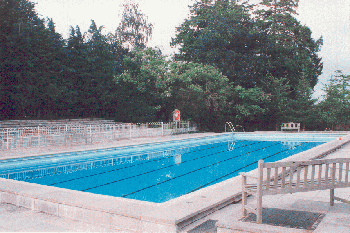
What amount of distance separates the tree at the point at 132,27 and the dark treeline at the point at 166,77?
2316 millimetres

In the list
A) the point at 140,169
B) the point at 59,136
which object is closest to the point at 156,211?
the point at 140,169

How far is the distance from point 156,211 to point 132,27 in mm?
31993

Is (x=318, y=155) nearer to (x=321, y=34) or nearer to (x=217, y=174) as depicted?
(x=217, y=174)

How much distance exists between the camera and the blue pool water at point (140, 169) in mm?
7703

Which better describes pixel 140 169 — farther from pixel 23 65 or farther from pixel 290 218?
A: pixel 23 65

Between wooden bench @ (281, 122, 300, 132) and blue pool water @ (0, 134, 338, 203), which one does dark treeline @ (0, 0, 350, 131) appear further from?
blue pool water @ (0, 134, 338, 203)

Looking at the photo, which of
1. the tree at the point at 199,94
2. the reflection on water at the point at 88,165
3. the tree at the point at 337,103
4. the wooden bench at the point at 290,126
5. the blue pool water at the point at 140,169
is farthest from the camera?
the tree at the point at 337,103

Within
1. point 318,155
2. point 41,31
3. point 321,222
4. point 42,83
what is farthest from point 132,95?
point 321,222

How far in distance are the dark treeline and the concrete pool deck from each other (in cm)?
1509

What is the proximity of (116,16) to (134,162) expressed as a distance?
2682cm

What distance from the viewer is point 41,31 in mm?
21406

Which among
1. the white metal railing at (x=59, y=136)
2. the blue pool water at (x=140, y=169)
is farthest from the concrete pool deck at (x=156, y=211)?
the white metal railing at (x=59, y=136)

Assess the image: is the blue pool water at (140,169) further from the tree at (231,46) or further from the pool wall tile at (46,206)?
the tree at (231,46)

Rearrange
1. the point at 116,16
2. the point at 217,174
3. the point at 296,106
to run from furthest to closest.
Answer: the point at 116,16 → the point at 296,106 → the point at 217,174
